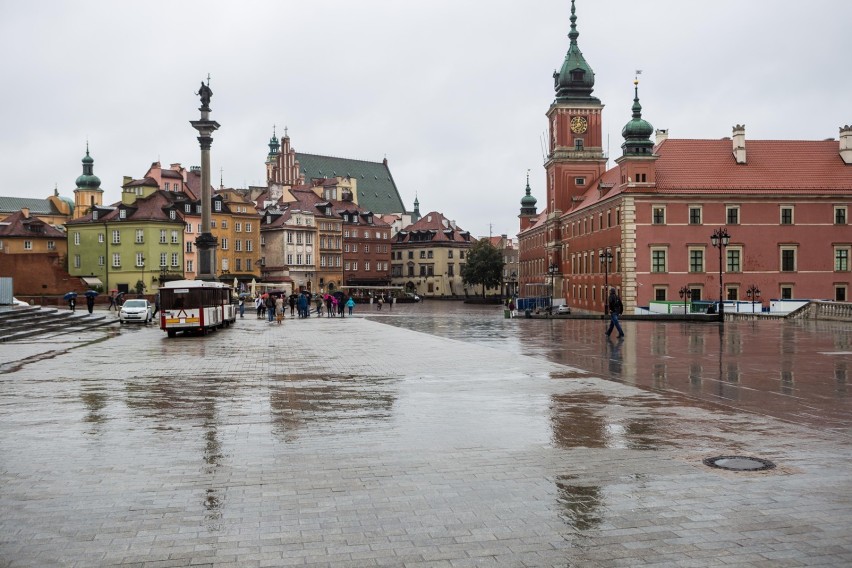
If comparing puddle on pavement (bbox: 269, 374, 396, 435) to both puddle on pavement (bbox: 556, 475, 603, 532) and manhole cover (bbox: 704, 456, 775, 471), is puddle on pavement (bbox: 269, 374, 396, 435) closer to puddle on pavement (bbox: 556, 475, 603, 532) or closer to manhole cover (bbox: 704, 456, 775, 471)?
puddle on pavement (bbox: 556, 475, 603, 532)

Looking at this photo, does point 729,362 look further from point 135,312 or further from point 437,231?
point 437,231

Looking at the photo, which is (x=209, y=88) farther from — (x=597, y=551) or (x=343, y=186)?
(x=343, y=186)

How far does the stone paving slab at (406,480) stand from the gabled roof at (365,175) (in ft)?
415

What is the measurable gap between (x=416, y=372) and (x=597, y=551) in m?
12.0

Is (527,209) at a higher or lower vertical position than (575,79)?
lower

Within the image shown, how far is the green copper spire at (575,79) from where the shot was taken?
83.6 meters

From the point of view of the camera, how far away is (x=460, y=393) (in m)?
14.0

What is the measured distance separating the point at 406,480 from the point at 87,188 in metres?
135

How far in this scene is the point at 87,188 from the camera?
129 meters

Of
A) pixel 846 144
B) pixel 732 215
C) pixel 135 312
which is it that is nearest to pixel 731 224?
pixel 732 215

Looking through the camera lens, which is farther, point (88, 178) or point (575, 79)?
point (88, 178)

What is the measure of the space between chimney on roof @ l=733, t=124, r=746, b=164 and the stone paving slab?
54.3 m

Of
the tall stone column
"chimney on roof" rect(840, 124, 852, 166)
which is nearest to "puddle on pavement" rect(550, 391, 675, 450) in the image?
the tall stone column

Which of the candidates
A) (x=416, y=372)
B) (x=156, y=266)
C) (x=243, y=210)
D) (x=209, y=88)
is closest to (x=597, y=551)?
(x=416, y=372)
